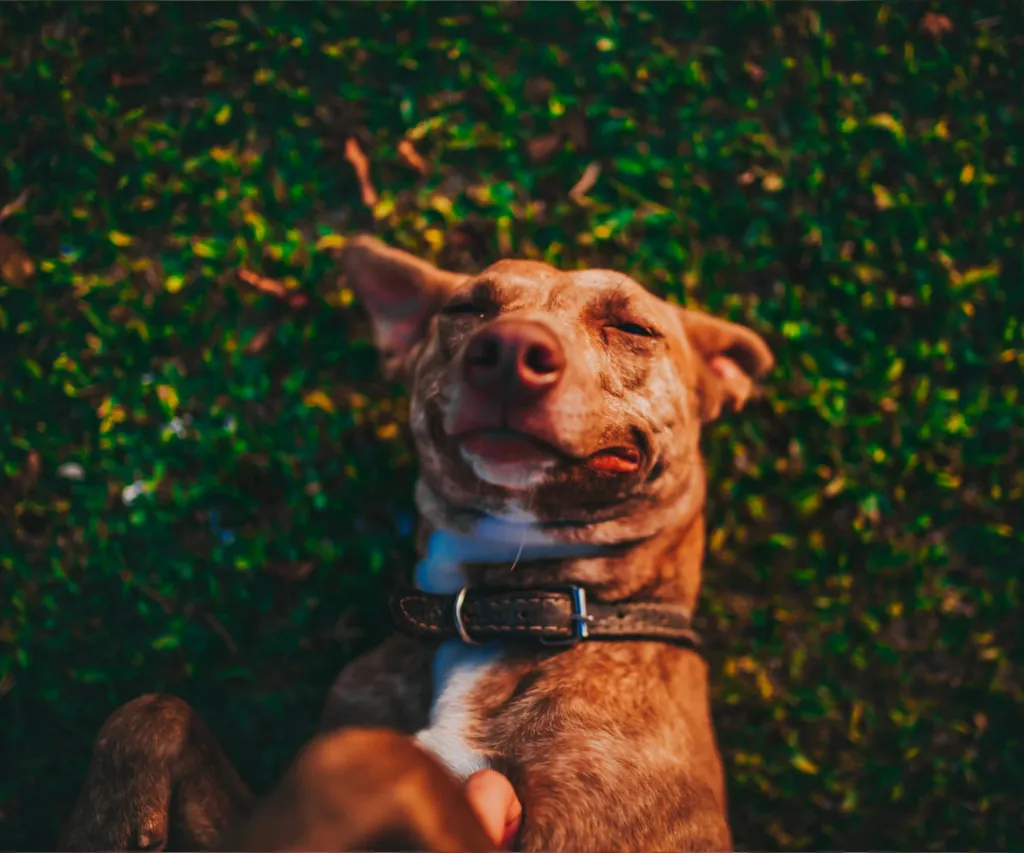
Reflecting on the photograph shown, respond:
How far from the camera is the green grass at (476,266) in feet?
10.6

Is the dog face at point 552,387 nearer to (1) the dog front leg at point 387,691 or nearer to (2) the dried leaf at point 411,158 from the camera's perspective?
(1) the dog front leg at point 387,691

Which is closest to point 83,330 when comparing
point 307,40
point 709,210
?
point 307,40

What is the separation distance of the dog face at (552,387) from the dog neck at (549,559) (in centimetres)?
4

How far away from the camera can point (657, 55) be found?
11.2 ft

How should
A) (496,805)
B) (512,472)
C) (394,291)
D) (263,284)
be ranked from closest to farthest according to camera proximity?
(496,805) < (512,472) < (394,291) < (263,284)

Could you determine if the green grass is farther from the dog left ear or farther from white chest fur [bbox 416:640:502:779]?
white chest fur [bbox 416:640:502:779]

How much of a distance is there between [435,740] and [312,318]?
73.1 inches

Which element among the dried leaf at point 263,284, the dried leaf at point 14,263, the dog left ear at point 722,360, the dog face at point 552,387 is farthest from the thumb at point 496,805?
the dried leaf at point 14,263

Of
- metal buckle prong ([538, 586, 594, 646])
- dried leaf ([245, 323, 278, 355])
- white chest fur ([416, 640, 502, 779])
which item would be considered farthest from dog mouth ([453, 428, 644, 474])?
dried leaf ([245, 323, 278, 355])

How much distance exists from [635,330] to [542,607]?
2.94 feet

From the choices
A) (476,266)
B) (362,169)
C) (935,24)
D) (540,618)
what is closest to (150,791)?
(540,618)

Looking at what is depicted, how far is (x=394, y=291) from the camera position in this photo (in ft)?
9.43

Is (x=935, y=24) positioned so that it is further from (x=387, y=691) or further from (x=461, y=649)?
(x=387, y=691)

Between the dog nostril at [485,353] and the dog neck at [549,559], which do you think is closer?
the dog nostril at [485,353]
